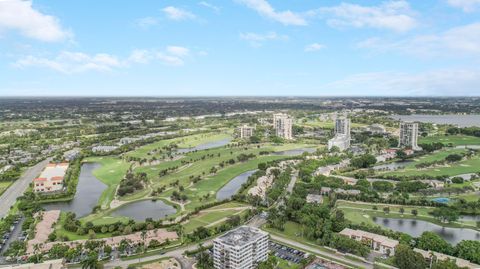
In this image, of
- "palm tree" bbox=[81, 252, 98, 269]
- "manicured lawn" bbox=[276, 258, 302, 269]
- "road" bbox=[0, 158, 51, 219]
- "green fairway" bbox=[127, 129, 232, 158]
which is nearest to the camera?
"palm tree" bbox=[81, 252, 98, 269]

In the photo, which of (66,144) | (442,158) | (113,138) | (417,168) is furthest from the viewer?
(113,138)

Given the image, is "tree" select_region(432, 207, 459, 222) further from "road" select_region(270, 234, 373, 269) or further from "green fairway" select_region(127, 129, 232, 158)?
"green fairway" select_region(127, 129, 232, 158)

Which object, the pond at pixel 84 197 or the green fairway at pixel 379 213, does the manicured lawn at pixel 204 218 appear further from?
the pond at pixel 84 197

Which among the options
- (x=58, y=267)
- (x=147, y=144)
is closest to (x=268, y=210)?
(x=58, y=267)

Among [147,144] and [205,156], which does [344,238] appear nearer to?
[205,156]

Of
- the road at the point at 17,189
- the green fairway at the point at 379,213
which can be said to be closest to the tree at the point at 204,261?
the green fairway at the point at 379,213

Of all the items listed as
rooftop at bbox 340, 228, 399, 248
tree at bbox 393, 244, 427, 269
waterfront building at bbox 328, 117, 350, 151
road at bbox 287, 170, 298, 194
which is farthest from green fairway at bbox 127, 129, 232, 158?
tree at bbox 393, 244, 427, 269

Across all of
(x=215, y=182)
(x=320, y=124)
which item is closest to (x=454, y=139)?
(x=320, y=124)

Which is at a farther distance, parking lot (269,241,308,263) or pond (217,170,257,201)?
pond (217,170,257,201)
